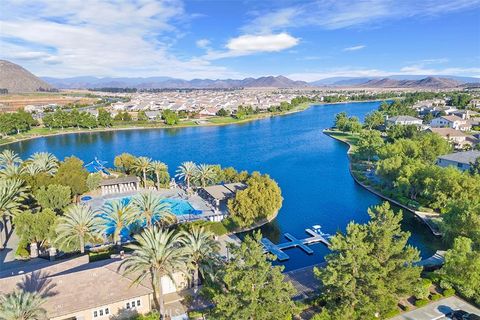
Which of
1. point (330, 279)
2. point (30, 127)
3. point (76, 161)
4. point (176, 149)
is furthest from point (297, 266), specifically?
point (30, 127)

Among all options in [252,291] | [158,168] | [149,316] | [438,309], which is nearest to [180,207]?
[158,168]

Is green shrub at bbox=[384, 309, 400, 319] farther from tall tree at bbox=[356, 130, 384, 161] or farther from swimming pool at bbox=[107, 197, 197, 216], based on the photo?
tall tree at bbox=[356, 130, 384, 161]

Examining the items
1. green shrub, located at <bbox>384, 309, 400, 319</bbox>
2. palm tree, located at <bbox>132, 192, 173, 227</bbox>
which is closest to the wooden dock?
palm tree, located at <bbox>132, 192, 173, 227</bbox>

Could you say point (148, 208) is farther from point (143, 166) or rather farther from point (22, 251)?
point (143, 166)

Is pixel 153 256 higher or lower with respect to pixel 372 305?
higher

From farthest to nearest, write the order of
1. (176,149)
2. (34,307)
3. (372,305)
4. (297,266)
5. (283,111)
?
(283,111) < (176,149) < (297,266) < (372,305) < (34,307)

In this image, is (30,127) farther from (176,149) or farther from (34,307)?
(34,307)
